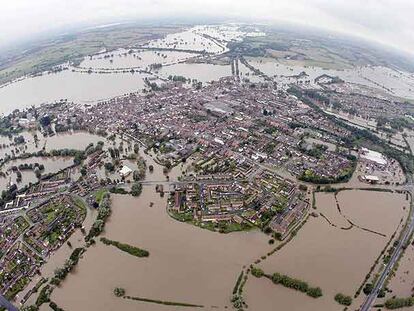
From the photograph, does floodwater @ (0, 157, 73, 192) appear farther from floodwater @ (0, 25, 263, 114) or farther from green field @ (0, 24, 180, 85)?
green field @ (0, 24, 180, 85)

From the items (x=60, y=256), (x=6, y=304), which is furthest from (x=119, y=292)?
(x=6, y=304)

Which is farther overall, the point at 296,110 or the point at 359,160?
the point at 296,110

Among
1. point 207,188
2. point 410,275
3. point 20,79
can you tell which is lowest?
point 410,275

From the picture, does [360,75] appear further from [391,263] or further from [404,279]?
[404,279]

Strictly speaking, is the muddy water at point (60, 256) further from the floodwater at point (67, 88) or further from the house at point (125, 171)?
the floodwater at point (67, 88)

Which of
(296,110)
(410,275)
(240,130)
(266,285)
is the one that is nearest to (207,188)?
(266,285)

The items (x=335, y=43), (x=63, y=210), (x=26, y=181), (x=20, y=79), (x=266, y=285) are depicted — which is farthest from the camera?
(x=335, y=43)

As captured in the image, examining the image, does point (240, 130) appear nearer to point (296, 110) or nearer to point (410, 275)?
point (296, 110)
